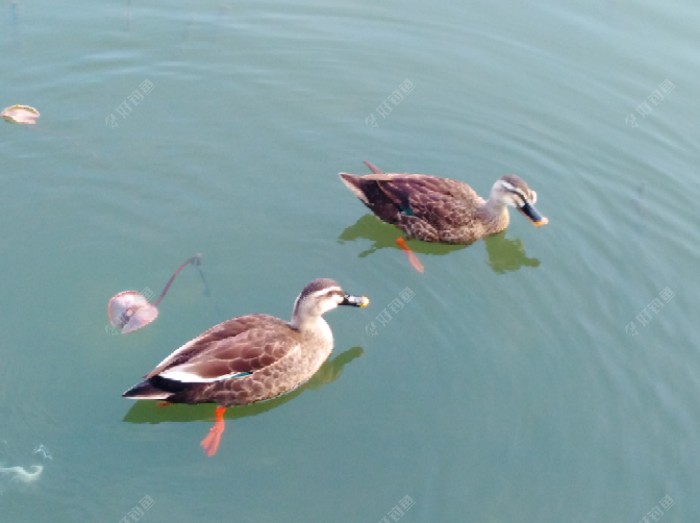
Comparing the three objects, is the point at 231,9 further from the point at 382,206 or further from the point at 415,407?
the point at 415,407

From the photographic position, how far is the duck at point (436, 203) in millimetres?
Result: 11156

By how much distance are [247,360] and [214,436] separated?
0.87 meters

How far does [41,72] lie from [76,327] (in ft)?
18.7

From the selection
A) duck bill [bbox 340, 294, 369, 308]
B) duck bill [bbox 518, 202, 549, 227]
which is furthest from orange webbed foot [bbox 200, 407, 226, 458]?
duck bill [bbox 518, 202, 549, 227]

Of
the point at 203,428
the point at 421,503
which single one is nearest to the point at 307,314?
the point at 203,428

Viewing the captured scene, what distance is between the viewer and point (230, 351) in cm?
867

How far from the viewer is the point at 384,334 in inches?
388

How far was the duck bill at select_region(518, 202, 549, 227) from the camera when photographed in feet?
36.7

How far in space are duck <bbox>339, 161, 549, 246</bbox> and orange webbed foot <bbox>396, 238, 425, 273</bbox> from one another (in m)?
0.04

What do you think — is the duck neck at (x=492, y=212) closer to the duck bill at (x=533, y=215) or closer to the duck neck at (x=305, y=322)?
the duck bill at (x=533, y=215)

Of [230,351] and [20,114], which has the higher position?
[20,114]

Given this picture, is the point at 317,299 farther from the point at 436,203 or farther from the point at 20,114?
the point at 20,114

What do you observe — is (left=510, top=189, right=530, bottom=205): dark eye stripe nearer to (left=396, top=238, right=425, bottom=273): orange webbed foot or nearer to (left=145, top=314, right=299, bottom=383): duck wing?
(left=396, top=238, right=425, bottom=273): orange webbed foot

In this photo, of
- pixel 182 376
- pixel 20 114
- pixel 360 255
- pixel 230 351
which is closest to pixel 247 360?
pixel 230 351
